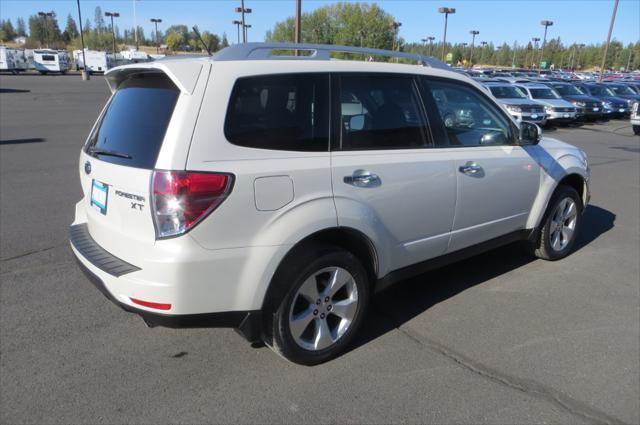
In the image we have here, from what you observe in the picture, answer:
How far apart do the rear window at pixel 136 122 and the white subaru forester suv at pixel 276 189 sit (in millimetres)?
13

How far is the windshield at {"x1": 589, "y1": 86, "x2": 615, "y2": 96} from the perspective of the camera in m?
27.1

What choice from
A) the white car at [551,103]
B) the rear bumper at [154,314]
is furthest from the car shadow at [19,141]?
the white car at [551,103]

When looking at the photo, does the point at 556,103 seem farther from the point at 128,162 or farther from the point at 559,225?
the point at 128,162

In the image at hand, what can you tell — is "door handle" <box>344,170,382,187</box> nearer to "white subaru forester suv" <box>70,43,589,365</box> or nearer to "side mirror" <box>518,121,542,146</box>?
"white subaru forester suv" <box>70,43,589,365</box>

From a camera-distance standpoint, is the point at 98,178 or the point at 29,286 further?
the point at 29,286

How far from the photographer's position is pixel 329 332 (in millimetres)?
3279

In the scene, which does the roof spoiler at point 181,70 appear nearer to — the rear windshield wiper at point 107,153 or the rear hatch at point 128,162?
the rear hatch at point 128,162

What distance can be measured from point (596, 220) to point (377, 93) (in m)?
4.82

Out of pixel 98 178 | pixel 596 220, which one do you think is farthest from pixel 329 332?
pixel 596 220

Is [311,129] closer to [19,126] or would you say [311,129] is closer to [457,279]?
[457,279]

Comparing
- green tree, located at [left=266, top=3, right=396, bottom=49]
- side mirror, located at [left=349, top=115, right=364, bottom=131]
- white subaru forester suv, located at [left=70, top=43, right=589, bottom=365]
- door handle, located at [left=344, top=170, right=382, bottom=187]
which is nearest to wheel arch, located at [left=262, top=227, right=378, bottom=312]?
white subaru forester suv, located at [left=70, top=43, right=589, bottom=365]

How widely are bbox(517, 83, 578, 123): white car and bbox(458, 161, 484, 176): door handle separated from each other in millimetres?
18171

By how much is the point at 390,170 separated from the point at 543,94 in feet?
69.5

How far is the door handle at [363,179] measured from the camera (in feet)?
10.3
